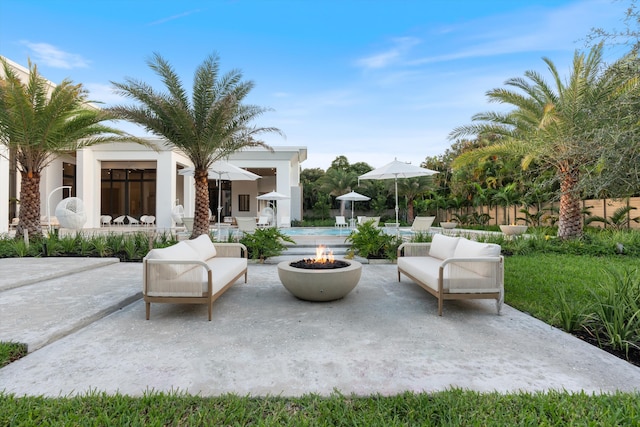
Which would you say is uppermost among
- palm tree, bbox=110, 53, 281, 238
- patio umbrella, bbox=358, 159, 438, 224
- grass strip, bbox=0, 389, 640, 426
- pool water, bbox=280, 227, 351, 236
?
palm tree, bbox=110, 53, 281, 238

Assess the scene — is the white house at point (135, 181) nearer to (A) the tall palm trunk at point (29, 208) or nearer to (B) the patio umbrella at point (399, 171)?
(A) the tall palm trunk at point (29, 208)

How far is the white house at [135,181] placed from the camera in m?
16.5

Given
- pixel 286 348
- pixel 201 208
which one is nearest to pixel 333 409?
pixel 286 348

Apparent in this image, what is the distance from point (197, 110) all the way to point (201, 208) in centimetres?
292

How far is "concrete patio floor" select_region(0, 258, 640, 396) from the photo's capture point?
2.38 m

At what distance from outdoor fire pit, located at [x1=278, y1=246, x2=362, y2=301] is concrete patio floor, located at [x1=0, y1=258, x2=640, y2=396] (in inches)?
6.4

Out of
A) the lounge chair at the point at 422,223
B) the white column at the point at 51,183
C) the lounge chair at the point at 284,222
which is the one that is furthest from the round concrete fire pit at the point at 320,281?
the white column at the point at 51,183

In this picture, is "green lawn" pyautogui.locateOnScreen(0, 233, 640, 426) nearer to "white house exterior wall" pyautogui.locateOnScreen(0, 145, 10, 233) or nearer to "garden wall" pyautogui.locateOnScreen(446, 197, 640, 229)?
"garden wall" pyautogui.locateOnScreen(446, 197, 640, 229)

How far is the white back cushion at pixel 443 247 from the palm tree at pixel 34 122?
9559 millimetres

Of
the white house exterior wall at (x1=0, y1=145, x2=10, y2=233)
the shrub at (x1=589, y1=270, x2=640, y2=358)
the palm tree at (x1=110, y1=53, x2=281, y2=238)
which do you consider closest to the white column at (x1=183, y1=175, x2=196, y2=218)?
the white house exterior wall at (x1=0, y1=145, x2=10, y2=233)

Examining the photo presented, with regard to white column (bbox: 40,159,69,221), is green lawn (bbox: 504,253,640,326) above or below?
below

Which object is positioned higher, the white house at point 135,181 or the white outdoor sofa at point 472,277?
the white house at point 135,181

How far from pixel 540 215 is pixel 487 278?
1363 cm

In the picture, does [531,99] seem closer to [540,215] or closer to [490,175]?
[540,215]
